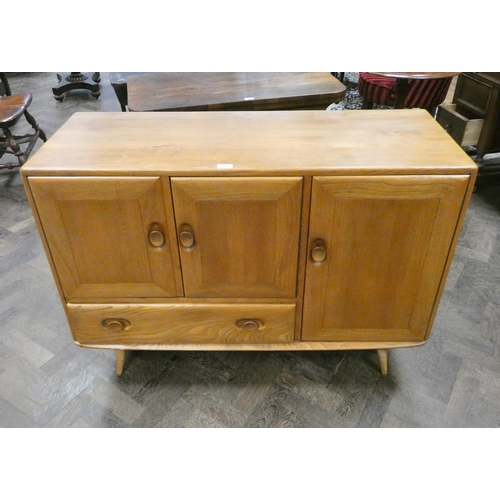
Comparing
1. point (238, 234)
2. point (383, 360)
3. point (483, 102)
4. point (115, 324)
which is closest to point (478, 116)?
point (483, 102)

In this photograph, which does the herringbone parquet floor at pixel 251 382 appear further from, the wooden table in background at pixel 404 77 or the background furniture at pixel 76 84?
the background furniture at pixel 76 84

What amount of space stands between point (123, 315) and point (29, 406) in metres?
0.43

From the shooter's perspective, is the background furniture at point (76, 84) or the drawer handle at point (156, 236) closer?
the drawer handle at point (156, 236)

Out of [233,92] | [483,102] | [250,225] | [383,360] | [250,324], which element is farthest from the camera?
[483,102]

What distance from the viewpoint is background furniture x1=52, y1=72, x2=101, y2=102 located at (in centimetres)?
353

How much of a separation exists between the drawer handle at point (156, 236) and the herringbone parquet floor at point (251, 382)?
1.70ft

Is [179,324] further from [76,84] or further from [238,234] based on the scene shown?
[76,84]

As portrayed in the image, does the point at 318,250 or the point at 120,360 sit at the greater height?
the point at 318,250

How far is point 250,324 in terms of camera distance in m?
1.08

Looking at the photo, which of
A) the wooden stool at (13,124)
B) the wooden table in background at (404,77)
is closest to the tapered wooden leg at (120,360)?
the wooden stool at (13,124)

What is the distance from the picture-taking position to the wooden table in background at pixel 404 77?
6.04ft

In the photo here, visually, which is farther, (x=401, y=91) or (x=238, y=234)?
(x=401, y=91)

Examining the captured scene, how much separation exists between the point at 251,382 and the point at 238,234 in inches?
21.3

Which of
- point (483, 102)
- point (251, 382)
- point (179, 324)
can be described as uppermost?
point (483, 102)
